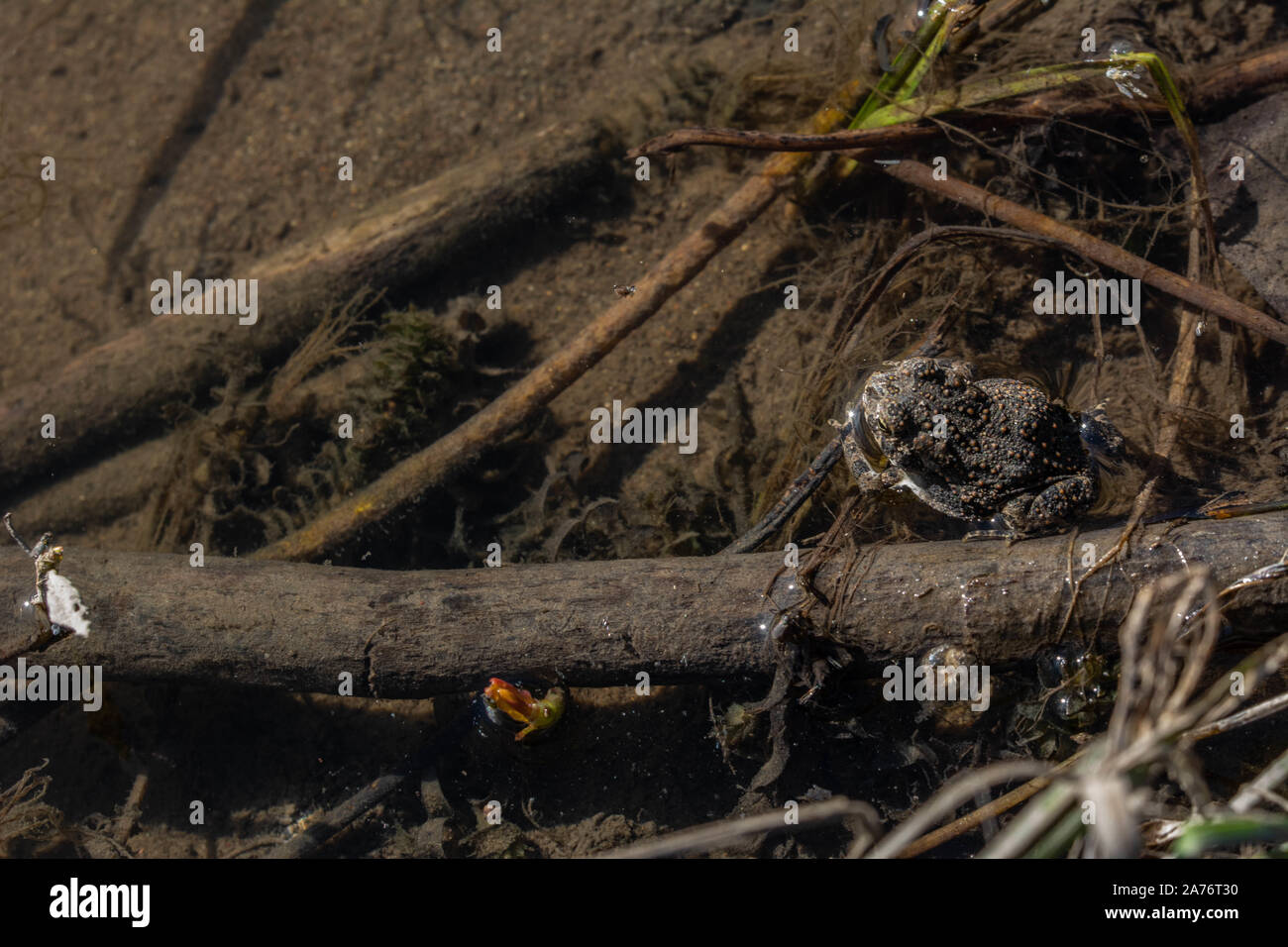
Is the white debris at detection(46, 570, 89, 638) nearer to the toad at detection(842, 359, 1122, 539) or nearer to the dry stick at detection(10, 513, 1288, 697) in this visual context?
the dry stick at detection(10, 513, 1288, 697)

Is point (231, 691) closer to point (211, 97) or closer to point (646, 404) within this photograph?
point (646, 404)

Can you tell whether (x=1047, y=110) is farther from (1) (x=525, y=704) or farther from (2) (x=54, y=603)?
(2) (x=54, y=603)

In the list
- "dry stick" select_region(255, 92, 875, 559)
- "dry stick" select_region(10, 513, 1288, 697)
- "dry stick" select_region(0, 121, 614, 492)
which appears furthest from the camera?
"dry stick" select_region(0, 121, 614, 492)

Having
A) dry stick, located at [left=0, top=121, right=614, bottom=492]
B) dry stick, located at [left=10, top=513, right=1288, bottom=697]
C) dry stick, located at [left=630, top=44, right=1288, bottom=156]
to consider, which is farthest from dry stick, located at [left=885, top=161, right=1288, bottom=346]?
dry stick, located at [left=0, top=121, right=614, bottom=492]

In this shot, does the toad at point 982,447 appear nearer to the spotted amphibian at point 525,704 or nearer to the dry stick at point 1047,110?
the dry stick at point 1047,110

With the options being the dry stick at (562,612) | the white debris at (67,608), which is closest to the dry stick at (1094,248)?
the dry stick at (562,612)
